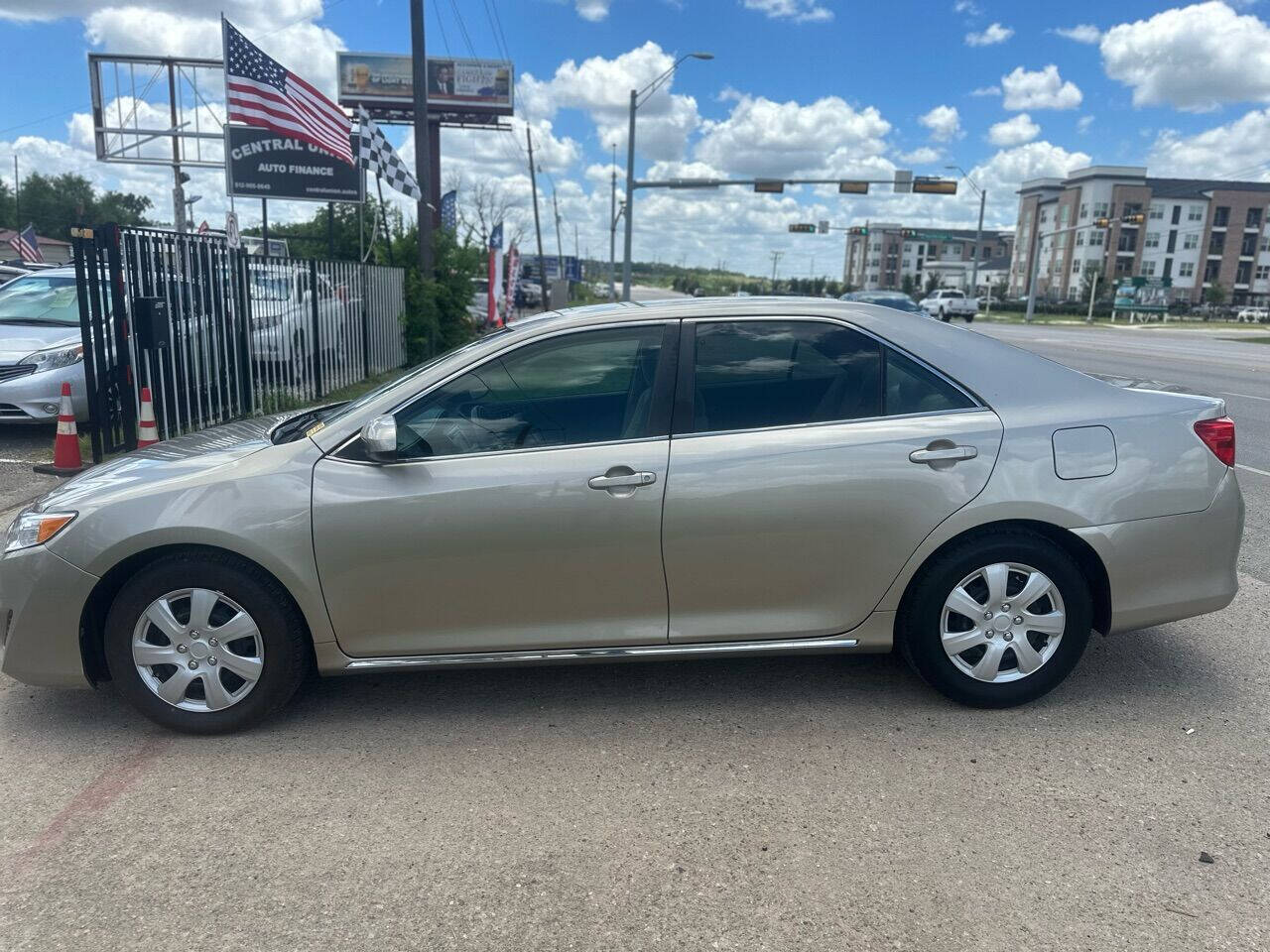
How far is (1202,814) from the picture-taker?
10.1 feet

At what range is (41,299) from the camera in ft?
33.7

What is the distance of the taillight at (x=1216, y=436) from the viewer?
3.79 m

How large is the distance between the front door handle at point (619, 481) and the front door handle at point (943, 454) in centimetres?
102

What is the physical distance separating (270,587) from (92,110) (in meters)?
25.8

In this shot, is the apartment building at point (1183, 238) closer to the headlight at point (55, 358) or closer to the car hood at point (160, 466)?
the headlight at point (55, 358)

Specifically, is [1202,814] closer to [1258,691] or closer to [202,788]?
[1258,691]

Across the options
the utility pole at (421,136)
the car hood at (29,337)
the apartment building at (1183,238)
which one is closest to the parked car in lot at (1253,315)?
the apartment building at (1183,238)

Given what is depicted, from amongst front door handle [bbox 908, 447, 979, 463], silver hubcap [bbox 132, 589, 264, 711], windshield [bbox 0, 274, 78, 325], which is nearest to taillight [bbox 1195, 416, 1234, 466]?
front door handle [bbox 908, 447, 979, 463]

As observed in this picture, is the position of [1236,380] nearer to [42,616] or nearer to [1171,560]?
[1171,560]

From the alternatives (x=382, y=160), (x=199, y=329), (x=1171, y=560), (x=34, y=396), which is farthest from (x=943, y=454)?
(x=382, y=160)

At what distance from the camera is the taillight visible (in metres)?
3.79

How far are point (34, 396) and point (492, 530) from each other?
24.5 ft

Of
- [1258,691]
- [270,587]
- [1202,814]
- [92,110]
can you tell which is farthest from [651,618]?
[92,110]

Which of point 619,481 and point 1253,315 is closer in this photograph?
point 619,481
